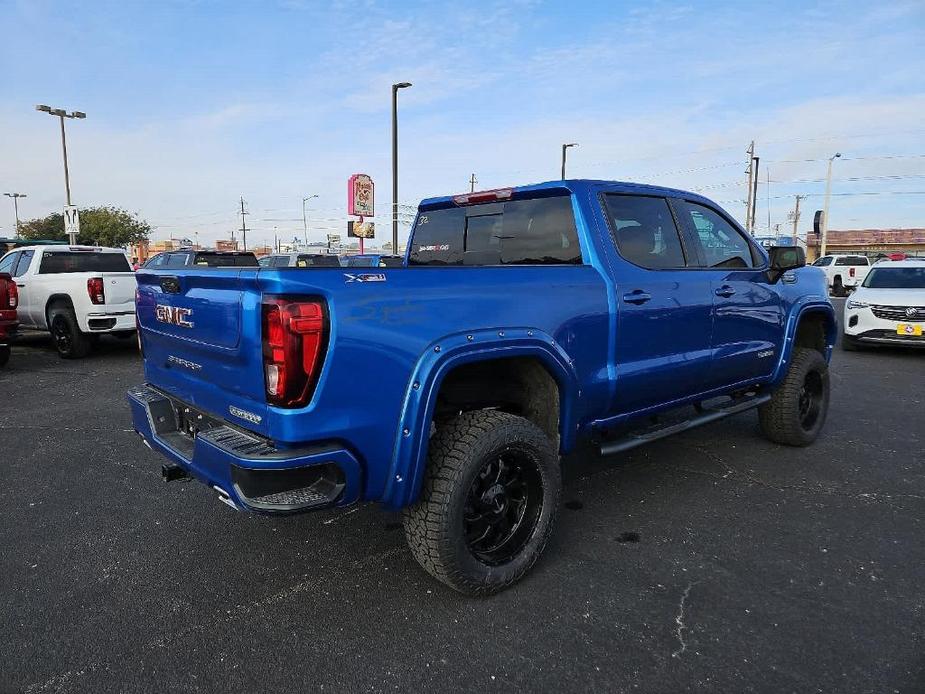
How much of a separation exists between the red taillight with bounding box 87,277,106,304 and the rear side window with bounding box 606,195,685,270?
802 cm

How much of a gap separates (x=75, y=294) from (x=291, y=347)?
8478 millimetres

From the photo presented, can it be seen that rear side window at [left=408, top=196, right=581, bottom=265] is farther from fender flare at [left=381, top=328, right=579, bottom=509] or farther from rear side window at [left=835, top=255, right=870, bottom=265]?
rear side window at [left=835, top=255, right=870, bottom=265]

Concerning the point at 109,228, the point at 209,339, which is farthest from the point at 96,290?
the point at 109,228

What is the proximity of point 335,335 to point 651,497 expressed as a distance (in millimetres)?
2596

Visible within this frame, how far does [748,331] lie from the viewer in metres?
4.28

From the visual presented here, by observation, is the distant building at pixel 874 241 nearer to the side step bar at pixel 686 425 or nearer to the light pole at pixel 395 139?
the light pole at pixel 395 139

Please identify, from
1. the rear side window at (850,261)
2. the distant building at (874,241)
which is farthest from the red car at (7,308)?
the distant building at (874,241)

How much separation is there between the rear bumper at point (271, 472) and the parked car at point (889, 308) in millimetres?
9984

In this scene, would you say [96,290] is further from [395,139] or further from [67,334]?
[395,139]

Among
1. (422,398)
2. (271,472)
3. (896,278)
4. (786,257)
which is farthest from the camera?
(896,278)

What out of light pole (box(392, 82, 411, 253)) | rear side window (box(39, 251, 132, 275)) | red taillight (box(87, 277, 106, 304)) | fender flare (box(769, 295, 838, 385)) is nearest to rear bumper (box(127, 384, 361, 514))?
fender flare (box(769, 295, 838, 385))

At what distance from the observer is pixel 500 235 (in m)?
3.86

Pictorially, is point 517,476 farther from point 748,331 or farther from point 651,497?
point 748,331

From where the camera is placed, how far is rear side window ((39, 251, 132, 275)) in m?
9.80
